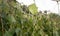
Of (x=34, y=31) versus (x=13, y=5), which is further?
(x=13, y=5)

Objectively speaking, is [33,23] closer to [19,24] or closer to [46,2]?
[19,24]

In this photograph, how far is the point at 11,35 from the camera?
1011 millimetres

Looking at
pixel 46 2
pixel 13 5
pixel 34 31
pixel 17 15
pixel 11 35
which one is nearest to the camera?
pixel 11 35

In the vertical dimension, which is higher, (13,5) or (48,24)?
(13,5)

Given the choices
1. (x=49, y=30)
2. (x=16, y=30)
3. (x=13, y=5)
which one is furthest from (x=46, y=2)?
(x=16, y=30)

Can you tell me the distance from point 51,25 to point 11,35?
45 cm

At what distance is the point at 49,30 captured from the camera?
129 centimetres

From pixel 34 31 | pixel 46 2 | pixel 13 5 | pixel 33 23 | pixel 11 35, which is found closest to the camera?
pixel 11 35

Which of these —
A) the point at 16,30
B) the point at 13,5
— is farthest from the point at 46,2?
the point at 16,30

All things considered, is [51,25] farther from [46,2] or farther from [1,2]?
[46,2]

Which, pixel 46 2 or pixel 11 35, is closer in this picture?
pixel 11 35

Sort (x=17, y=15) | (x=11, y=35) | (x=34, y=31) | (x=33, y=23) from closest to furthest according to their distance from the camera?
(x=11, y=35), (x=34, y=31), (x=33, y=23), (x=17, y=15)

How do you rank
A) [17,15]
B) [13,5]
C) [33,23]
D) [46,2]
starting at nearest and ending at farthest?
[33,23] < [17,15] < [13,5] < [46,2]

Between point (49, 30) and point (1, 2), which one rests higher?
point (1, 2)
